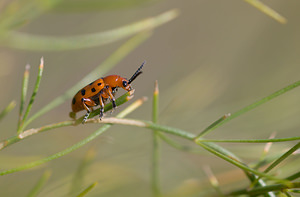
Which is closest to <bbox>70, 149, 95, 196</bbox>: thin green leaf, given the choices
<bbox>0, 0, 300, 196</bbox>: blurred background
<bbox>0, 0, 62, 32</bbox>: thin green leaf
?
<bbox>0, 0, 300, 196</bbox>: blurred background

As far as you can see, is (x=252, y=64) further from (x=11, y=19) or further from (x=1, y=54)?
(x=11, y=19)

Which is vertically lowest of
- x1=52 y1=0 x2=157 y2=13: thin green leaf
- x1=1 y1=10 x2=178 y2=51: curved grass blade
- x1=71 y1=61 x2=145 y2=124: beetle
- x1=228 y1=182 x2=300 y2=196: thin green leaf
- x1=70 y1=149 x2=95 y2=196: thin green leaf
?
x1=228 y1=182 x2=300 y2=196: thin green leaf

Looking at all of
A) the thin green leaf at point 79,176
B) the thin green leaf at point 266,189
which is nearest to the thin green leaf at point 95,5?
the thin green leaf at point 79,176

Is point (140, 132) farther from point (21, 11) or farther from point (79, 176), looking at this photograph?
point (21, 11)

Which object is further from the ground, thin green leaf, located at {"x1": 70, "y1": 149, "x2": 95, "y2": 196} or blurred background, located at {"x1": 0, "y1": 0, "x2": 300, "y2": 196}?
blurred background, located at {"x1": 0, "y1": 0, "x2": 300, "y2": 196}

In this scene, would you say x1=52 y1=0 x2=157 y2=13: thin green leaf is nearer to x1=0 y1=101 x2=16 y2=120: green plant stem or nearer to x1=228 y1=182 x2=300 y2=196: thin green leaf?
x1=0 y1=101 x2=16 y2=120: green plant stem

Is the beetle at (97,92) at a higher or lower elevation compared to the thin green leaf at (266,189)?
higher

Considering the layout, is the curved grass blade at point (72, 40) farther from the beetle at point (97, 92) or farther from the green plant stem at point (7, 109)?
the green plant stem at point (7, 109)

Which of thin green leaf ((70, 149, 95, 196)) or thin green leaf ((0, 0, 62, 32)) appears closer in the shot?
thin green leaf ((70, 149, 95, 196))

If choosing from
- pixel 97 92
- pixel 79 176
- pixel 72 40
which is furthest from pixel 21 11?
pixel 79 176

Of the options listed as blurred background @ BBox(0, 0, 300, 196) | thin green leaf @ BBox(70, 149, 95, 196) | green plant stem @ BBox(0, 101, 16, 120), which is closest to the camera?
green plant stem @ BBox(0, 101, 16, 120)

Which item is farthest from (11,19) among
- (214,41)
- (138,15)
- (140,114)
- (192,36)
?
(192,36)

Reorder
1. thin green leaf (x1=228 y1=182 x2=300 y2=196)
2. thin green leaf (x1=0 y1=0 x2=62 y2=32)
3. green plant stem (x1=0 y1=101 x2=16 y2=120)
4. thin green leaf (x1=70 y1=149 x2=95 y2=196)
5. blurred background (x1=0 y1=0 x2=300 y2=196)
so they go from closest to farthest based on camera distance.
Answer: thin green leaf (x1=228 y1=182 x2=300 y2=196), green plant stem (x1=0 y1=101 x2=16 y2=120), thin green leaf (x1=70 y1=149 x2=95 y2=196), thin green leaf (x1=0 y1=0 x2=62 y2=32), blurred background (x1=0 y1=0 x2=300 y2=196)
